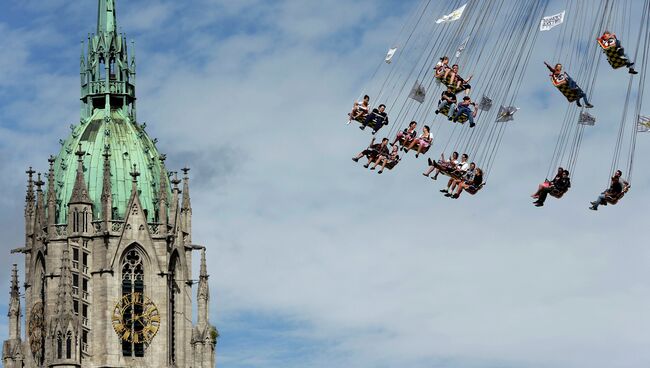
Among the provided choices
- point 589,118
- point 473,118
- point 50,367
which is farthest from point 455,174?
point 50,367

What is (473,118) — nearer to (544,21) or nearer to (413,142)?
(413,142)

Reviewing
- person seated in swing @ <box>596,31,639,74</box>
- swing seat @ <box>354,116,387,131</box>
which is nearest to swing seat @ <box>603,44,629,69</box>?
person seated in swing @ <box>596,31,639,74</box>

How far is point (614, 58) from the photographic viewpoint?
10212cm

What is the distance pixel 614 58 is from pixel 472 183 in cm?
1081

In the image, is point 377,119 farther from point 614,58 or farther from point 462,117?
point 614,58

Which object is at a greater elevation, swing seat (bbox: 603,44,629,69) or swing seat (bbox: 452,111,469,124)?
swing seat (bbox: 603,44,629,69)

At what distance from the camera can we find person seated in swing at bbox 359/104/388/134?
112 m

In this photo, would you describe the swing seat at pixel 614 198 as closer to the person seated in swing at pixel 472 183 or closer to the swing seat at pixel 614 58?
the swing seat at pixel 614 58

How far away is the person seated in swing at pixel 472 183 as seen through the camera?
109250 millimetres

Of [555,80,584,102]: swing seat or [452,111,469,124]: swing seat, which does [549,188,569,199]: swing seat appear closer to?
[555,80,584,102]: swing seat

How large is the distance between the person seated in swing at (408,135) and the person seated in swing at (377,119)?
3.35ft

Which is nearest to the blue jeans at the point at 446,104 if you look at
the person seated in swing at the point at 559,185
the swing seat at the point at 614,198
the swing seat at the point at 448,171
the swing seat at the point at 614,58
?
the swing seat at the point at 448,171

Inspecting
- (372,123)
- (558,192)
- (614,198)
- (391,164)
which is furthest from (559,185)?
(372,123)

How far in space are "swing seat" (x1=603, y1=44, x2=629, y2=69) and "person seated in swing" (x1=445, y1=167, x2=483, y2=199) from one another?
1029cm
